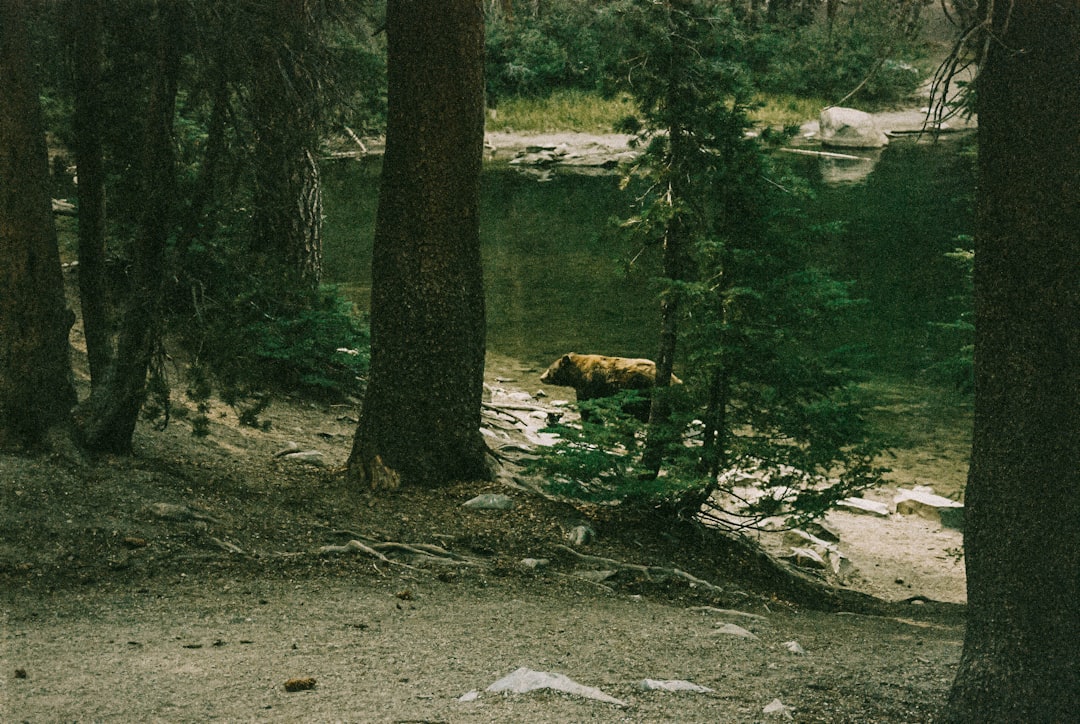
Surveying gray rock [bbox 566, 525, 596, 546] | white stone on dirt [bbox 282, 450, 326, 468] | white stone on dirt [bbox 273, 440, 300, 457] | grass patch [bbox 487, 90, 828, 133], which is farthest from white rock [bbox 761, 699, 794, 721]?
grass patch [bbox 487, 90, 828, 133]

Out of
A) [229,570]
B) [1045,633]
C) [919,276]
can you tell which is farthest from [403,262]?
[919,276]

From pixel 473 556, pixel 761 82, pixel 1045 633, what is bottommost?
pixel 473 556

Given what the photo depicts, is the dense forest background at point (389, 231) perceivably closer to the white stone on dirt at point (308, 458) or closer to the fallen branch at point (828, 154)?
the white stone on dirt at point (308, 458)

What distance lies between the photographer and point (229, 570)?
665 cm

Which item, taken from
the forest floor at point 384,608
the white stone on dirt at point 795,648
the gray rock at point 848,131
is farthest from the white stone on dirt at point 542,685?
the gray rock at point 848,131

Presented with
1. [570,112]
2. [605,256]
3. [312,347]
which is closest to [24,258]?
[312,347]

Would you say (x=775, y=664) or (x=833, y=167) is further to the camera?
(x=833, y=167)

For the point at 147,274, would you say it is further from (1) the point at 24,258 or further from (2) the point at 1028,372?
(2) the point at 1028,372

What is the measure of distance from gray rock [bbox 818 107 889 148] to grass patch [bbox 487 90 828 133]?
4.15 feet

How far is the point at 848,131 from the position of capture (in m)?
45.9

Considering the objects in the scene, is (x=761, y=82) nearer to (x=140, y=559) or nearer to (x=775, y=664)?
(x=775, y=664)

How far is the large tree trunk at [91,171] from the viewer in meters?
7.64

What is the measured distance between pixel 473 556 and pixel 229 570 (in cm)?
164

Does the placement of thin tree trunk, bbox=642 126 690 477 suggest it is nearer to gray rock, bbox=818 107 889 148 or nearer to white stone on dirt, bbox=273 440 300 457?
white stone on dirt, bbox=273 440 300 457
